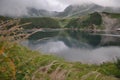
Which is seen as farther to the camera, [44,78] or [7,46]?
[44,78]

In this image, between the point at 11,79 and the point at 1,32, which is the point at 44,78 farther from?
the point at 1,32

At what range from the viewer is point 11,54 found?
484 cm

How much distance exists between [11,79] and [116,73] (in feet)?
46.8

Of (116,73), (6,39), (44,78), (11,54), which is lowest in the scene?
(116,73)

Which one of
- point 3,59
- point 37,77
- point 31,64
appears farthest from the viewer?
point 31,64

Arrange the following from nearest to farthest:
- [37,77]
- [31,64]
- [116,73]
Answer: [37,77] < [31,64] < [116,73]

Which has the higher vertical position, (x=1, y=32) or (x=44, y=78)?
(x=1, y=32)

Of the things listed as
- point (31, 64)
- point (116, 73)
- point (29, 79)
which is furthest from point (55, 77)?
point (116, 73)

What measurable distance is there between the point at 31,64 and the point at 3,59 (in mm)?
1374

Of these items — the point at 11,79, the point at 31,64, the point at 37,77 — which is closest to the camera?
the point at 11,79

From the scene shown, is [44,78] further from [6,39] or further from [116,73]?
[116,73]

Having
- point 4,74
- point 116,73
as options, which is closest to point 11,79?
point 4,74

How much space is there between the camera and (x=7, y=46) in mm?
4305

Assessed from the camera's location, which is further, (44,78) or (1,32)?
(44,78)
